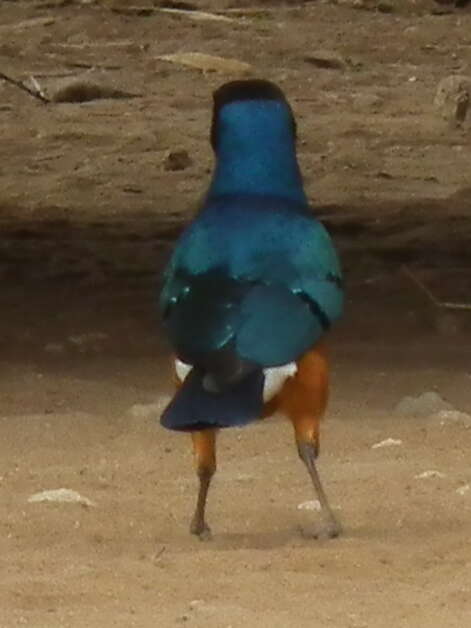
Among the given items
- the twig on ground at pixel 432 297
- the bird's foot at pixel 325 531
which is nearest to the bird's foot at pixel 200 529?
the bird's foot at pixel 325 531

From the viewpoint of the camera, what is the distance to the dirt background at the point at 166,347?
4578 mm

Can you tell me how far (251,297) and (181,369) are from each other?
0.24m

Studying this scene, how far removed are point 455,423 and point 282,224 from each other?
4.96ft

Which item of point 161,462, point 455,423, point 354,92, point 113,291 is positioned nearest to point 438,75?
point 354,92

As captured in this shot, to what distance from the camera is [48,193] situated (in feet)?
33.2

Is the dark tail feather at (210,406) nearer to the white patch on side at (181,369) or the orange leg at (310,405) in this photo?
the white patch on side at (181,369)

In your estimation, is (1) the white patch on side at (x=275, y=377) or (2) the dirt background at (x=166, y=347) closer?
(2) the dirt background at (x=166, y=347)

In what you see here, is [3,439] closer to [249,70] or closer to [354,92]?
[249,70]

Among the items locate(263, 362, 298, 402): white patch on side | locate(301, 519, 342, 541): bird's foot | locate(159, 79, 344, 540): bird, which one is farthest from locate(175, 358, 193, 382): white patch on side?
locate(301, 519, 342, 541): bird's foot

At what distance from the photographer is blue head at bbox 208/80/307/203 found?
17.7 ft

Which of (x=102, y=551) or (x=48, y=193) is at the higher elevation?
(x=102, y=551)

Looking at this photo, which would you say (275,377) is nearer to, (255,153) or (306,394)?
(306,394)

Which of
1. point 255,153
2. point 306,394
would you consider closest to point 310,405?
point 306,394

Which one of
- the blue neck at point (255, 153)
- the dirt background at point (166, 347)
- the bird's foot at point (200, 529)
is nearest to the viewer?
the dirt background at point (166, 347)
